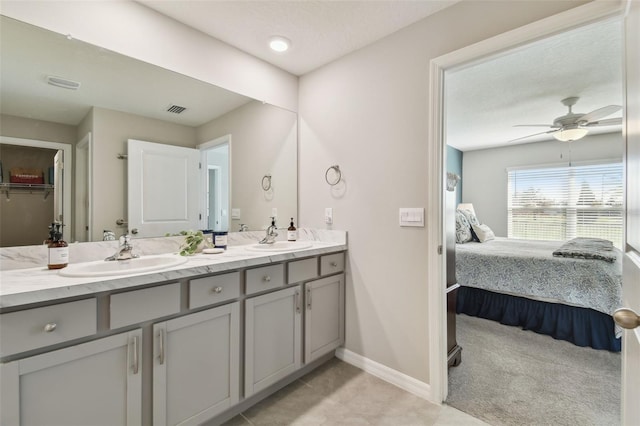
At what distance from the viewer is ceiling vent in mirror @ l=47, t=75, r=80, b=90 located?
1.54m

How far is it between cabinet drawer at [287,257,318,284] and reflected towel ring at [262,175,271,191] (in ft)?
2.59

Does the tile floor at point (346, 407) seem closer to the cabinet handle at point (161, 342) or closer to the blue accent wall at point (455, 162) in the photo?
the cabinet handle at point (161, 342)

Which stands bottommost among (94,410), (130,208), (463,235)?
(94,410)

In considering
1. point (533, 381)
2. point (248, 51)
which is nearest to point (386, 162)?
point (248, 51)

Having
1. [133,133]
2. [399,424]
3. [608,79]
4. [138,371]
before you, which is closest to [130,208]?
[133,133]

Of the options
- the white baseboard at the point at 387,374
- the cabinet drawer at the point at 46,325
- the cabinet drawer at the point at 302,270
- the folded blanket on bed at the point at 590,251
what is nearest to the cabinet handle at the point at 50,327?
the cabinet drawer at the point at 46,325

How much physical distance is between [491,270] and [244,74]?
3.10 m

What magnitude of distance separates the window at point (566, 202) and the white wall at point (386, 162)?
4.80m

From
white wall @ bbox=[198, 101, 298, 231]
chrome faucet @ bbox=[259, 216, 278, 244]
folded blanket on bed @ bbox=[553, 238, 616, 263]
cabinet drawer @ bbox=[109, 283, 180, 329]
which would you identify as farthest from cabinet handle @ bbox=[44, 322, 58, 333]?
folded blanket on bed @ bbox=[553, 238, 616, 263]

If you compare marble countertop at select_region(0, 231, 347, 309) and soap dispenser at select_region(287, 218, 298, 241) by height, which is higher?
soap dispenser at select_region(287, 218, 298, 241)

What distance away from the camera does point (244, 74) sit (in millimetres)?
2252

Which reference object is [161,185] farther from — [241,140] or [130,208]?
[241,140]

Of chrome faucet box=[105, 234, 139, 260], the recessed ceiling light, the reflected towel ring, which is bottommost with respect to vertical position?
chrome faucet box=[105, 234, 139, 260]

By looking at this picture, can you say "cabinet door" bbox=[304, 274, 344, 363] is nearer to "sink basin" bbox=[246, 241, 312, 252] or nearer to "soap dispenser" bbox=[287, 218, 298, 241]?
"sink basin" bbox=[246, 241, 312, 252]
